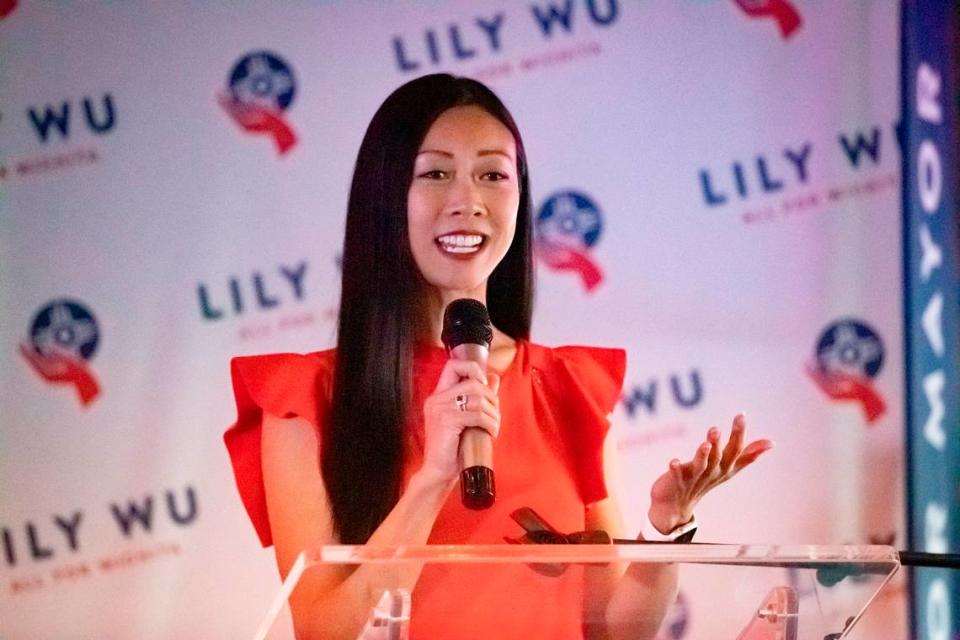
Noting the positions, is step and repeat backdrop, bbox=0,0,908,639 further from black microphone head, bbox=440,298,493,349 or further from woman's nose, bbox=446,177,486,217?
black microphone head, bbox=440,298,493,349

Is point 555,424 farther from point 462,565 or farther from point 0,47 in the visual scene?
point 0,47

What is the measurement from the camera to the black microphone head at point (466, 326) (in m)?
1.87

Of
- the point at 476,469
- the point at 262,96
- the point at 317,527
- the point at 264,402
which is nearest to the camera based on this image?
the point at 476,469

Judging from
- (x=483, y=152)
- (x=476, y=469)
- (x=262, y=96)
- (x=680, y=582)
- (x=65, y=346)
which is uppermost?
(x=262, y=96)

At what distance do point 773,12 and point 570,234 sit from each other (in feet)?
2.62

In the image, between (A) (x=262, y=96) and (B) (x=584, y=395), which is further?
(A) (x=262, y=96)

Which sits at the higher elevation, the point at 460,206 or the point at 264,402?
the point at 460,206

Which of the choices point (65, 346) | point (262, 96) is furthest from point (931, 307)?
point (65, 346)

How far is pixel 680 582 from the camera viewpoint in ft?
4.81

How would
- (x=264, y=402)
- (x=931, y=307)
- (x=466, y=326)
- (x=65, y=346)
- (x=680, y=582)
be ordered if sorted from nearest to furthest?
(x=680, y=582) → (x=466, y=326) → (x=264, y=402) → (x=65, y=346) → (x=931, y=307)

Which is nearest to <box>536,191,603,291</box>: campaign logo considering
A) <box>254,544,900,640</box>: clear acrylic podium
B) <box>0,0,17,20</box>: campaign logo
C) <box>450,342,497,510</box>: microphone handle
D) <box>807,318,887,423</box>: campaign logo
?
<box>807,318,887,423</box>: campaign logo

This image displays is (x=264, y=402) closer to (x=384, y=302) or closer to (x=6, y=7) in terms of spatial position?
(x=384, y=302)

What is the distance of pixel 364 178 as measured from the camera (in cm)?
282

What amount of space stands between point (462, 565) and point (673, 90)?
1.93 metres
